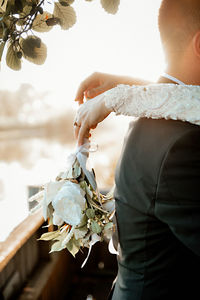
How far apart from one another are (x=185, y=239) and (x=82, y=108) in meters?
0.57

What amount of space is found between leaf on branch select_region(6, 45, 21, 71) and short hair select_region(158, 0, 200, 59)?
62 cm

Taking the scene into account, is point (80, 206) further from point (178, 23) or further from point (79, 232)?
point (178, 23)

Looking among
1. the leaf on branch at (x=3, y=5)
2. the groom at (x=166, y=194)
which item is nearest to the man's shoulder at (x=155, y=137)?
the groom at (x=166, y=194)

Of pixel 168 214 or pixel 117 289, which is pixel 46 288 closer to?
pixel 117 289

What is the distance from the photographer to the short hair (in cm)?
84

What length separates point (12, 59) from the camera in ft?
3.84

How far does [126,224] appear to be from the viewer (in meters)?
0.93

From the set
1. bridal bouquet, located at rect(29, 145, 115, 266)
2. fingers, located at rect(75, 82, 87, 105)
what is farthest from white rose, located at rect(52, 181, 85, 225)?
fingers, located at rect(75, 82, 87, 105)

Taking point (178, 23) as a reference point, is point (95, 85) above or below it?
below

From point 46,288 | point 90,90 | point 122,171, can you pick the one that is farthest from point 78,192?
point 46,288

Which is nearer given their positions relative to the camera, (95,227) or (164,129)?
(164,129)

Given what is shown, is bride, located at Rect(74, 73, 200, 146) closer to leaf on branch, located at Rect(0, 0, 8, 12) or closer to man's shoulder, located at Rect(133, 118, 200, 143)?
man's shoulder, located at Rect(133, 118, 200, 143)

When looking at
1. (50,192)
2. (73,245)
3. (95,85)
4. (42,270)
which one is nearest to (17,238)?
(42,270)

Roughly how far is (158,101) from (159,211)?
33 cm
